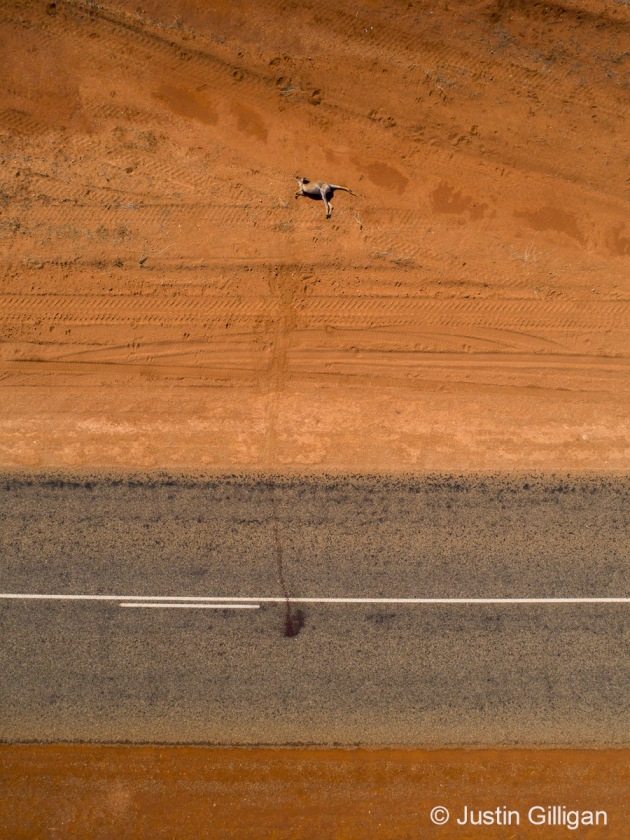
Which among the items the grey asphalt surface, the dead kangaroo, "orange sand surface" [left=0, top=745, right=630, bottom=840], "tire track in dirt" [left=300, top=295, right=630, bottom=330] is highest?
the dead kangaroo

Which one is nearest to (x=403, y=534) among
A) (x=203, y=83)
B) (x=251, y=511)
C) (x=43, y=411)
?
(x=251, y=511)

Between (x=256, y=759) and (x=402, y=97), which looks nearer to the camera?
(x=256, y=759)

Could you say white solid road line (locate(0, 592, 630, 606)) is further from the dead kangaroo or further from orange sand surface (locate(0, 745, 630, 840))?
the dead kangaroo

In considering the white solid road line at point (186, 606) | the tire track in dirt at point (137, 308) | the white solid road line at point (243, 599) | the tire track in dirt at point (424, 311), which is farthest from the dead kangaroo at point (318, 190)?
the white solid road line at point (186, 606)

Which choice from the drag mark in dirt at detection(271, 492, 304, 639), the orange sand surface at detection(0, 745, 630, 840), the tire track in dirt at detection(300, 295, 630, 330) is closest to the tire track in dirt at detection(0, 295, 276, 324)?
the tire track in dirt at detection(300, 295, 630, 330)

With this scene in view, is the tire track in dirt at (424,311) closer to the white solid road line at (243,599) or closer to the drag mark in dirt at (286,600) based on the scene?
the drag mark in dirt at (286,600)

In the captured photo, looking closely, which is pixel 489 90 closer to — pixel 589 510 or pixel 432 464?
pixel 432 464

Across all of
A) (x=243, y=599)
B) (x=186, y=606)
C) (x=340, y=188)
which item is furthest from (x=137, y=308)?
(x=243, y=599)

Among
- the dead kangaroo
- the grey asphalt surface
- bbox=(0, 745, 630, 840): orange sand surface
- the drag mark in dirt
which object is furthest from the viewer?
the dead kangaroo
